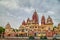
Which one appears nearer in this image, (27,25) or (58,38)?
(58,38)

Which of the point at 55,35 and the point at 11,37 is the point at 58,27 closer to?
the point at 55,35

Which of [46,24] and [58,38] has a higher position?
[46,24]

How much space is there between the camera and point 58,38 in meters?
8.95

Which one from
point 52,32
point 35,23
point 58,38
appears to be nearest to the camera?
point 58,38

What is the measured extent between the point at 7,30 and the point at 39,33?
6.16ft

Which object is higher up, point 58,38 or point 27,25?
point 27,25

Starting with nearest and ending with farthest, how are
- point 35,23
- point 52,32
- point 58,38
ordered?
point 58,38
point 52,32
point 35,23

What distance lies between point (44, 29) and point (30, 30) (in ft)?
2.47

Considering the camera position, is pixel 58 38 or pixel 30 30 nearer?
pixel 58 38

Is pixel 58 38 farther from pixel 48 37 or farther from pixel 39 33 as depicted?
pixel 39 33

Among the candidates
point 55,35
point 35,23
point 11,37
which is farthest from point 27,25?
point 55,35

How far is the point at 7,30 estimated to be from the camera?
1046cm

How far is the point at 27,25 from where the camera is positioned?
10758mm

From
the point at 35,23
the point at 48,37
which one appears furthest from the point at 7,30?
the point at 48,37
